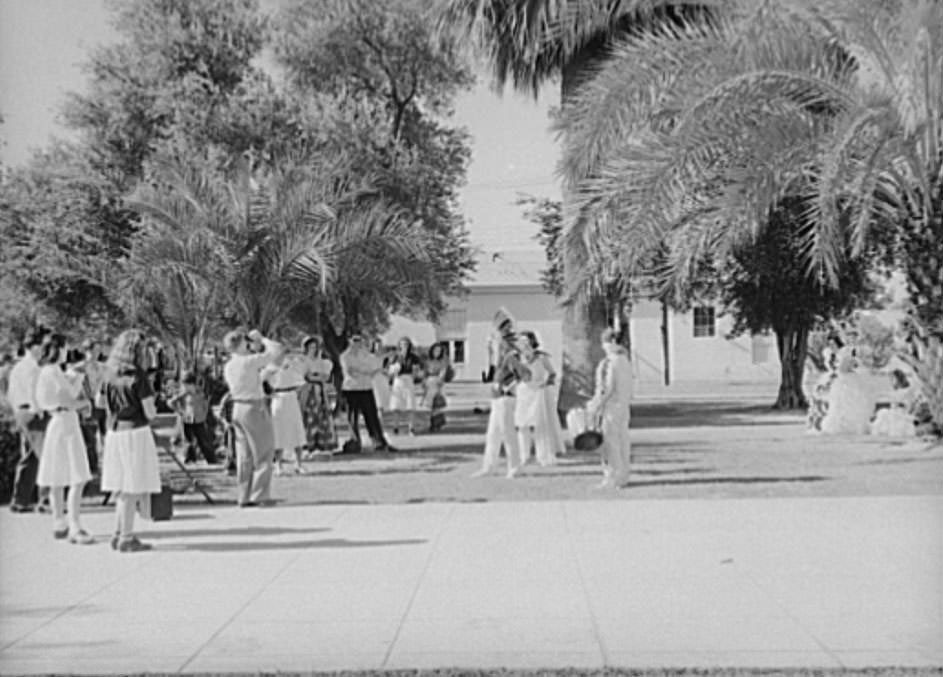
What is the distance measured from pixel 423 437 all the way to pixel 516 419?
5539mm

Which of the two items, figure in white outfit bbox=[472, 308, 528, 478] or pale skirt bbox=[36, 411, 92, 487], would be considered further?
figure in white outfit bbox=[472, 308, 528, 478]

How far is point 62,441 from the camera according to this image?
864cm

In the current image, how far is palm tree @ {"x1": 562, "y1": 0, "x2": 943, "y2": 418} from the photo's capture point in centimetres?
993

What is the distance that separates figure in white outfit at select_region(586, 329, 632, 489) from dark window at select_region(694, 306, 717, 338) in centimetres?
790

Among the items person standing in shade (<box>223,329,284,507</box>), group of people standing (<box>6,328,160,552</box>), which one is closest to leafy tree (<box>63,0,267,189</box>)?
person standing in shade (<box>223,329,284,507</box>)

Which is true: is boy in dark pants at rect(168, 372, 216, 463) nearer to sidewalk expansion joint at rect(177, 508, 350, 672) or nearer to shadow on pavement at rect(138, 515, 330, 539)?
shadow on pavement at rect(138, 515, 330, 539)

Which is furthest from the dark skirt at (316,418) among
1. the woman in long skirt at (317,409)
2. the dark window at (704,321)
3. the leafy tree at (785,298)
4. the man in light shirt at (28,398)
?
the leafy tree at (785,298)

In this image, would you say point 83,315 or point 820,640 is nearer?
point 820,640

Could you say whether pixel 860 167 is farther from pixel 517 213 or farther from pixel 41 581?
pixel 41 581

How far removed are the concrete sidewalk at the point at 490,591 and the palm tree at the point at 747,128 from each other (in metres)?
2.66

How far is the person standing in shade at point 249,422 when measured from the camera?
10312 millimetres

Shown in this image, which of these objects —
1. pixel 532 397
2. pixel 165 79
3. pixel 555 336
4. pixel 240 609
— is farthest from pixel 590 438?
pixel 165 79

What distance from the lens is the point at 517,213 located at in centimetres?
1159

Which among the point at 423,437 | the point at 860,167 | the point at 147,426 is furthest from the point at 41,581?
the point at 423,437
